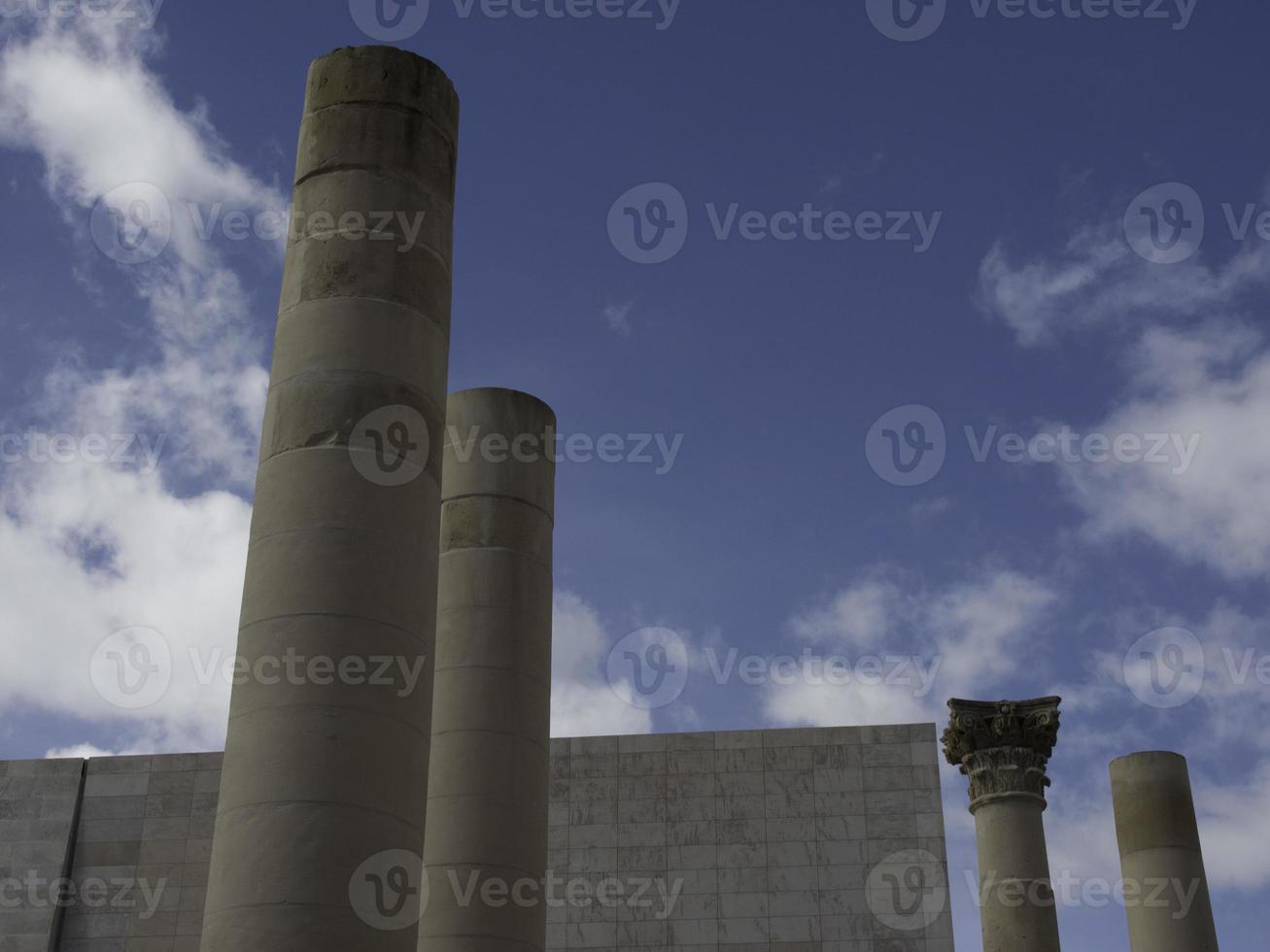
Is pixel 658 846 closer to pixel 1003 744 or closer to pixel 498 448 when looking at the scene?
pixel 1003 744

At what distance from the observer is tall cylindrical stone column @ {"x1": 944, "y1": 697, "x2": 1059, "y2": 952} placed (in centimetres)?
2964

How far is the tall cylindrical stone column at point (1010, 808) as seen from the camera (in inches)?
1167

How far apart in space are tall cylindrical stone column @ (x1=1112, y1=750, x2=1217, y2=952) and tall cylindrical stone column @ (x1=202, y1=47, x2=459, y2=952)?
74.8ft

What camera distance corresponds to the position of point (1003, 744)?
103ft

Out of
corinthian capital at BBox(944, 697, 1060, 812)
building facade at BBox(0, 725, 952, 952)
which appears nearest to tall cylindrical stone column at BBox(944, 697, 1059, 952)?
corinthian capital at BBox(944, 697, 1060, 812)

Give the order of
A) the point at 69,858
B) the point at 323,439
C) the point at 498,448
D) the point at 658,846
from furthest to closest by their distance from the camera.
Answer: the point at 69,858
the point at 658,846
the point at 498,448
the point at 323,439

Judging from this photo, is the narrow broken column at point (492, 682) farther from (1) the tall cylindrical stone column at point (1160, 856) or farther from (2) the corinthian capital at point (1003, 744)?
(1) the tall cylindrical stone column at point (1160, 856)

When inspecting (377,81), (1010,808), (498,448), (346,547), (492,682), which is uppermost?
(377,81)

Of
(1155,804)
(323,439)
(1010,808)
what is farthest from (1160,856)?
(323,439)

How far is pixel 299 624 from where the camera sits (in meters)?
17.7

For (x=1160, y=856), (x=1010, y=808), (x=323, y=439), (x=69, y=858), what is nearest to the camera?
(x=323, y=439)

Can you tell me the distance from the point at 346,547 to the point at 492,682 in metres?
10.1

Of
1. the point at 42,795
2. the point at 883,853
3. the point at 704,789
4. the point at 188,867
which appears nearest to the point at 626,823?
the point at 704,789

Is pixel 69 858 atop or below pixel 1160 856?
atop
